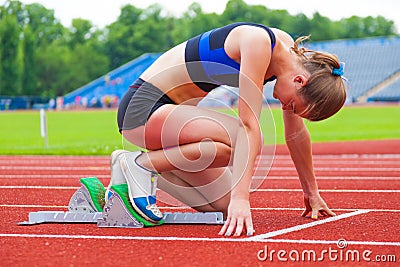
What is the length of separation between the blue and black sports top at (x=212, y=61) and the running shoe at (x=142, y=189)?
2.16ft

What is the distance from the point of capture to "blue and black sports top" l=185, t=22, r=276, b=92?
15.2 feet

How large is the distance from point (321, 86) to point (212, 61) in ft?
2.29

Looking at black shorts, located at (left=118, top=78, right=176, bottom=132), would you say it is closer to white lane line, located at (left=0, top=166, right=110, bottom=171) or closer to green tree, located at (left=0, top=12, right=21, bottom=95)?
white lane line, located at (left=0, top=166, right=110, bottom=171)

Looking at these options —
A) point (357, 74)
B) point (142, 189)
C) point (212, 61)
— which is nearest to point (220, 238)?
point (142, 189)

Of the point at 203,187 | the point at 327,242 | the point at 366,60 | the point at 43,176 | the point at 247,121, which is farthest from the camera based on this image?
the point at 366,60

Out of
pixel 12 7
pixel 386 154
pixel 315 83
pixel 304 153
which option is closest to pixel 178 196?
pixel 304 153

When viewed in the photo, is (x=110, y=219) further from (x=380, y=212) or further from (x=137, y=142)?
(x=380, y=212)

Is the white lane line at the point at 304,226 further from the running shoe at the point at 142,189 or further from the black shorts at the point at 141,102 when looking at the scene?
the black shorts at the point at 141,102

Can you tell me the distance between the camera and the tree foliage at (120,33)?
88125 mm

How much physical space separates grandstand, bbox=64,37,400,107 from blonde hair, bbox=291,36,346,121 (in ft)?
159

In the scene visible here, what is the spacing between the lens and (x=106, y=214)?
477cm

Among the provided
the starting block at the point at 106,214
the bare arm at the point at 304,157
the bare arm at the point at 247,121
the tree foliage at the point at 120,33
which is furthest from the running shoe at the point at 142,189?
the tree foliage at the point at 120,33

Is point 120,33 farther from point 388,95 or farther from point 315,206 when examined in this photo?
point 315,206

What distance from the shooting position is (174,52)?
16.2 ft
